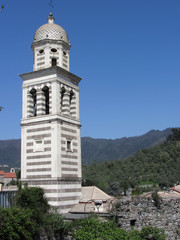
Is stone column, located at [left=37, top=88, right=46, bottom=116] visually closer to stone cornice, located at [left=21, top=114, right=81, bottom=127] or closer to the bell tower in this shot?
the bell tower

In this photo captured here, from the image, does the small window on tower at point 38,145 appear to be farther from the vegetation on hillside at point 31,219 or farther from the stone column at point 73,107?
the stone column at point 73,107

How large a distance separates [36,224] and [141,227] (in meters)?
6.10

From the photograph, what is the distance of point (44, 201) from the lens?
2005 cm

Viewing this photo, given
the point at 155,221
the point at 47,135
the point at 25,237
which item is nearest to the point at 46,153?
the point at 47,135

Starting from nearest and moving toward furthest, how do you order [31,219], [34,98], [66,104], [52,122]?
[31,219]
[52,122]
[66,104]
[34,98]

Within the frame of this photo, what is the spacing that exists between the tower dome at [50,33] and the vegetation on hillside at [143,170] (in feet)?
129

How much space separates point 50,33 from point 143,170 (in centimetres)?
5894

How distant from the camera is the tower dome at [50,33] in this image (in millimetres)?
24422

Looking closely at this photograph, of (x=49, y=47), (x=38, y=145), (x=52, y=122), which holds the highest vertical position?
(x=49, y=47)

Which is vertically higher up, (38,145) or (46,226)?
(38,145)

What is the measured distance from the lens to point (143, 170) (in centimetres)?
7719

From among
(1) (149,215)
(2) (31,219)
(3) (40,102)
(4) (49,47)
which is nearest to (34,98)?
(3) (40,102)

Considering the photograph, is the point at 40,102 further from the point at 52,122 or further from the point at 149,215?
the point at 149,215

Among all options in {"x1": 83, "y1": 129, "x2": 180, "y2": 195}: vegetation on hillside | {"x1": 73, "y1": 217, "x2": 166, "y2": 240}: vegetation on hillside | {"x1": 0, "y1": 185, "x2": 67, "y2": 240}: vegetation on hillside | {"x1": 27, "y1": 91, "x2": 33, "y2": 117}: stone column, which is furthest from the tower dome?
{"x1": 83, "y1": 129, "x2": 180, "y2": 195}: vegetation on hillside
